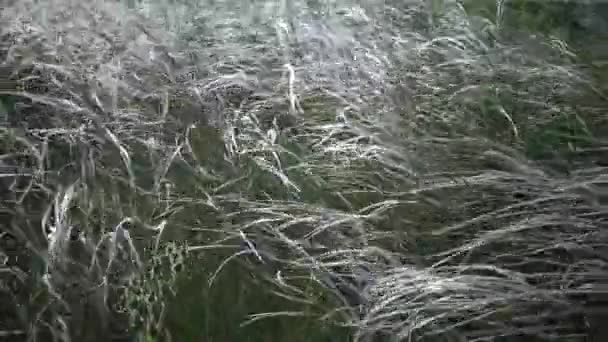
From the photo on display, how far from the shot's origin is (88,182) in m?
1.67

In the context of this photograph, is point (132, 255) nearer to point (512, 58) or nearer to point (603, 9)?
point (512, 58)

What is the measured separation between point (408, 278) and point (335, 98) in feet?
1.64

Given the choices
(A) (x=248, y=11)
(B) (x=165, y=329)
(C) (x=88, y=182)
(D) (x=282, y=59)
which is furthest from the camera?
(A) (x=248, y=11)

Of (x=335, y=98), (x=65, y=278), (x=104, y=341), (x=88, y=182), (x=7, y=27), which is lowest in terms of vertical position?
(x=104, y=341)

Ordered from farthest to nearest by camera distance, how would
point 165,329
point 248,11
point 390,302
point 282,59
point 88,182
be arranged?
point 248,11, point 282,59, point 88,182, point 165,329, point 390,302

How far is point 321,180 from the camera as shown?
62.8 inches

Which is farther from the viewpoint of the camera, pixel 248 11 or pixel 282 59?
pixel 248 11

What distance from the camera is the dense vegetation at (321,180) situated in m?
1.45

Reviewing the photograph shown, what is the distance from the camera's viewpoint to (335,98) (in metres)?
1.71

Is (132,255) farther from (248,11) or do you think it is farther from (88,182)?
(248,11)

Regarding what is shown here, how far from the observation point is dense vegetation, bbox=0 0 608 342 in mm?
1449

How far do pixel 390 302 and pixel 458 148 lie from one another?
1.30 feet

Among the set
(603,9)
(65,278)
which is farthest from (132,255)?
(603,9)

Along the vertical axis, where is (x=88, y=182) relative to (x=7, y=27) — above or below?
below
